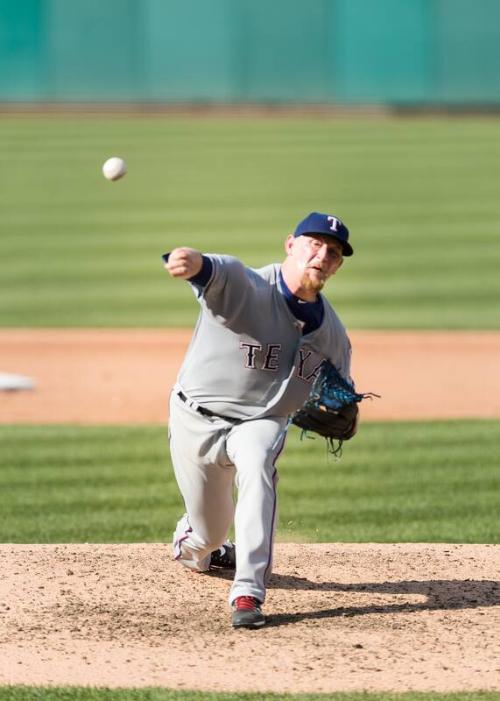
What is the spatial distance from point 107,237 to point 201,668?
50.0ft

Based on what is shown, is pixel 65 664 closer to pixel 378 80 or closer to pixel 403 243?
pixel 403 243

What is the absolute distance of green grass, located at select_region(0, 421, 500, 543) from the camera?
688 centimetres

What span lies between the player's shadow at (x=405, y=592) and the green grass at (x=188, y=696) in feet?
2.73

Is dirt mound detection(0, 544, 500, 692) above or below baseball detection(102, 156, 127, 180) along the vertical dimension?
below

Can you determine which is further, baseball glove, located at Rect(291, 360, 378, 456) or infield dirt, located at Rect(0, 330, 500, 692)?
baseball glove, located at Rect(291, 360, 378, 456)

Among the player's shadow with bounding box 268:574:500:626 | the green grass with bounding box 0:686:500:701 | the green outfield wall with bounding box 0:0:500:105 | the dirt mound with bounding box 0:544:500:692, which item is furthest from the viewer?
the green outfield wall with bounding box 0:0:500:105

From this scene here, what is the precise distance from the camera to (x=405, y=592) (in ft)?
18.0

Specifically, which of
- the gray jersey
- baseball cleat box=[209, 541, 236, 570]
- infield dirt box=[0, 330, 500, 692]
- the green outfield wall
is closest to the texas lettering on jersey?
the gray jersey

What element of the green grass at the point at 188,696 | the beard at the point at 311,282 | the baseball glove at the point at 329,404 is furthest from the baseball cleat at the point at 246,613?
the beard at the point at 311,282

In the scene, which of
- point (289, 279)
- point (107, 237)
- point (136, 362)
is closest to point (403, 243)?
point (107, 237)

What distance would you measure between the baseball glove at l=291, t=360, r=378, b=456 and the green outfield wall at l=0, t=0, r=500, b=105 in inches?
1027

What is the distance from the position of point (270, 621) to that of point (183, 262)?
56.5 inches

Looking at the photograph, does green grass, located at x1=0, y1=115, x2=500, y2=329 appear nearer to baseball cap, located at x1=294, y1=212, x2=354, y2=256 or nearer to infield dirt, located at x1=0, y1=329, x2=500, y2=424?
infield dirt, located at x1=0, y1=329, x2=500, y2=424

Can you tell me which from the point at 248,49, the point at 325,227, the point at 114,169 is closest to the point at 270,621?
the point at 325,227
